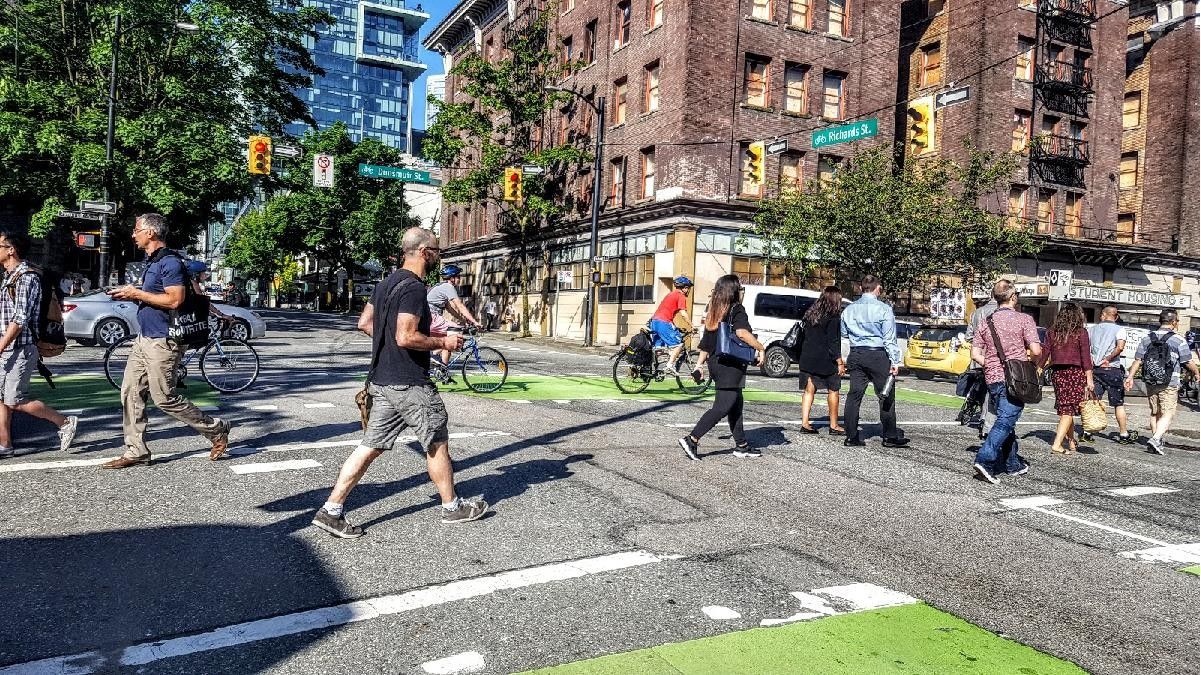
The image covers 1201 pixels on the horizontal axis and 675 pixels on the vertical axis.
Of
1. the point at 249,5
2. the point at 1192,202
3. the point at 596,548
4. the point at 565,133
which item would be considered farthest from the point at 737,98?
the point at 596,548

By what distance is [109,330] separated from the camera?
18000mm

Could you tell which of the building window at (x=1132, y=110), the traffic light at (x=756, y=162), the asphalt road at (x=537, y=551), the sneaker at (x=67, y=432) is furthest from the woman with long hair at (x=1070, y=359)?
the building window at (x=1132, y=110)

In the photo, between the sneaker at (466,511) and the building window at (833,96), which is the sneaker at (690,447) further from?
the building window at (833,96)

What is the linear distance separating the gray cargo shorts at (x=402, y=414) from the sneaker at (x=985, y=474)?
513cm

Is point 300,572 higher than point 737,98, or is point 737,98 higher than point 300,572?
point 737,98

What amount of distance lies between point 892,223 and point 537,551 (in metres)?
23.4

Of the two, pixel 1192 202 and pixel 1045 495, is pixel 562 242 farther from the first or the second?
pixel 1045 495

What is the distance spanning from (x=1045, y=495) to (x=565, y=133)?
32.1 meters

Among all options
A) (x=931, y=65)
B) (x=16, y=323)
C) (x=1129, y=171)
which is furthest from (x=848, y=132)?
(x=1129, y=171)

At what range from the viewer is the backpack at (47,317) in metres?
6.89

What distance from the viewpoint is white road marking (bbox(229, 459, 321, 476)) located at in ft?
Answer: 22.4

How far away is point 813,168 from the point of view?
103 ft

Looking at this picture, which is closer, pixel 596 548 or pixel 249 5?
pixel 596 548

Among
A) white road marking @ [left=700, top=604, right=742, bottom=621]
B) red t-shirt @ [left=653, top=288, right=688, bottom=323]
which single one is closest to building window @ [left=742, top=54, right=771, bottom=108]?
red t-shirt @ [left=653, top=288, right=688, bottom=323]
